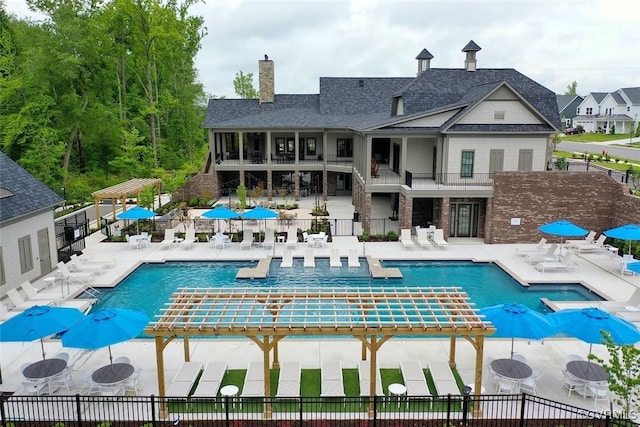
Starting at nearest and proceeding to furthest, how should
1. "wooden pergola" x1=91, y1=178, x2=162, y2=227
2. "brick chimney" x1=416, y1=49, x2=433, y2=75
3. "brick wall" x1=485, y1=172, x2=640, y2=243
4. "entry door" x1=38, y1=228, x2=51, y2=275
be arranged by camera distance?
"entry door" x1=38, y1=228, x2=51, y2=275
"brick wall" x1=485, y1=172, x2=640, y2=243
"wooden pergola" x1=91, y1=178, x2=162, y2=227
"brick chimney" x1=416, y1=49, x2=433, y2=75

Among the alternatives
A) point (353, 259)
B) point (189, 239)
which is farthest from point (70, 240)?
point (353, 259)

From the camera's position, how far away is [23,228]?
65.7ft

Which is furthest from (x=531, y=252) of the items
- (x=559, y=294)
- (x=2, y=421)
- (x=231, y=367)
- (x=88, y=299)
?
(x=2, y=421)

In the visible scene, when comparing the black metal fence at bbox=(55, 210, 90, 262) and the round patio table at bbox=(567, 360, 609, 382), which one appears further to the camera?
the black metal fence at bbox=(55, 210, 90, 262)

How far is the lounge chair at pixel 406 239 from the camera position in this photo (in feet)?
83.4

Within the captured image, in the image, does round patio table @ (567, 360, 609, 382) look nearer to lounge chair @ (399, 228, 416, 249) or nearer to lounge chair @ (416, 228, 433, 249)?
lounge chair @ (399, 228, 416, 249)

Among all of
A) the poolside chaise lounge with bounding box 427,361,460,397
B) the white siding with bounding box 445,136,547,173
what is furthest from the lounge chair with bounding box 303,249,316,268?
the poolside chaise lounge with bounding box 427,361,460,397

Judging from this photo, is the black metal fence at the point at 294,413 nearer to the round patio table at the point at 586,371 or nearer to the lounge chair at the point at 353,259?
the round patio table at the point at 586,371

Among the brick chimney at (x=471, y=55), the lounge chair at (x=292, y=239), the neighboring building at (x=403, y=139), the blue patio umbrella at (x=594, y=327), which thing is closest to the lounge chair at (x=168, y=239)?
the lounge chair at (x=292, y=239)

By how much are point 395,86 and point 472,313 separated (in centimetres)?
3468

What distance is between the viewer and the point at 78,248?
83.3 ft

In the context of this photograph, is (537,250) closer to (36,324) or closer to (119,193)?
(36,324)

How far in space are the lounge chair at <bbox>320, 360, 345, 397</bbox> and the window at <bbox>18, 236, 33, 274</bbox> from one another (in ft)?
45.1

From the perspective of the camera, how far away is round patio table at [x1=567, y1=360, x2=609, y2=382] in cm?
1180
